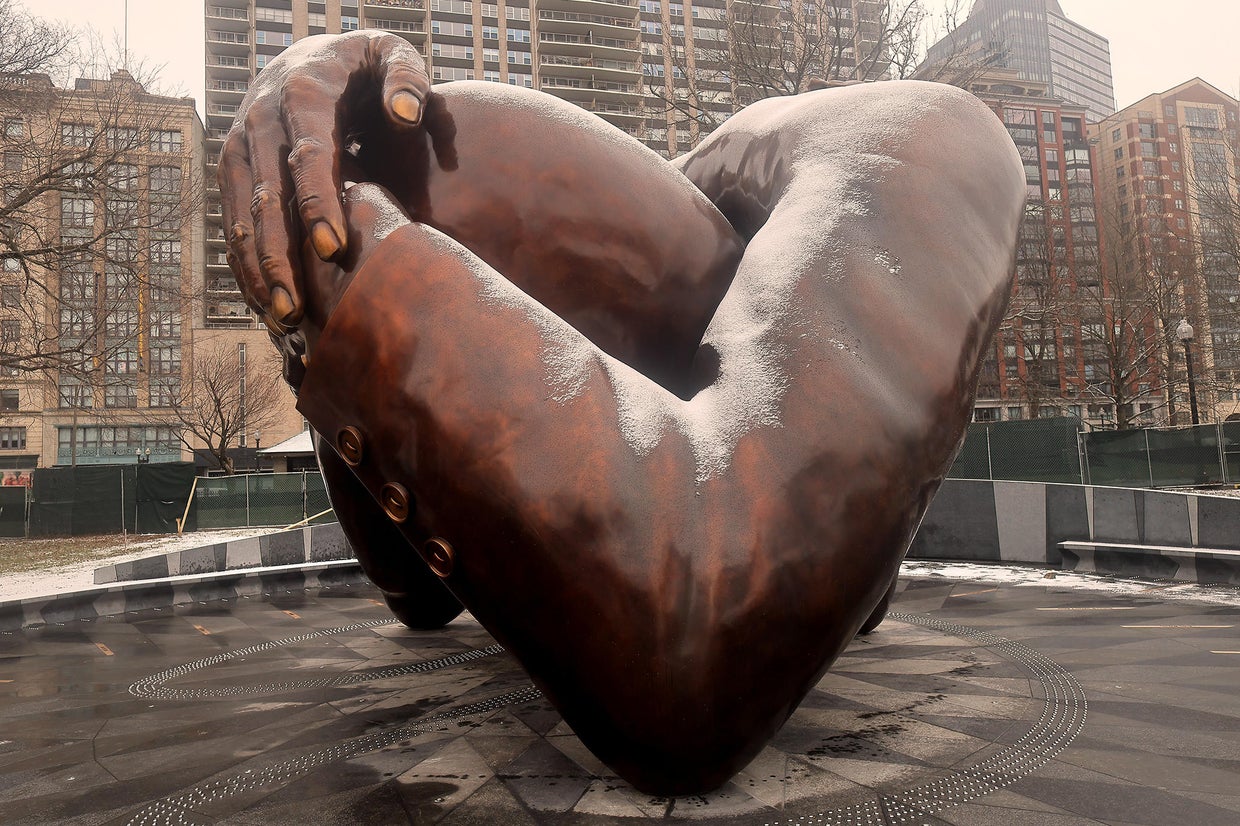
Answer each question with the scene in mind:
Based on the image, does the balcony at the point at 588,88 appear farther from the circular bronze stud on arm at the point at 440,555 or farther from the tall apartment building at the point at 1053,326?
the circular bronze stud on arm at the point at 440,555

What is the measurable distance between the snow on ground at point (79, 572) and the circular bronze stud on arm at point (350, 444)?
21.3 ft

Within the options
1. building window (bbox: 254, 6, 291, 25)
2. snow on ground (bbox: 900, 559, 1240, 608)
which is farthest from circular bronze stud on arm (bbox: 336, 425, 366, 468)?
building window (bbox: 254, 6, 291, 25)

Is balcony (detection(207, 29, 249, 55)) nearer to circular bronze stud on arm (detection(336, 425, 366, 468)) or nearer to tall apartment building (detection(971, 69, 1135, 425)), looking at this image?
tall apartment building (detection(971, 69, 1135, 425))

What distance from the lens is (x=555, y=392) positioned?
2346 mm

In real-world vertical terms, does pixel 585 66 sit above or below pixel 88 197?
above

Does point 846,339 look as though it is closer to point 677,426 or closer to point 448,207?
point 677,426

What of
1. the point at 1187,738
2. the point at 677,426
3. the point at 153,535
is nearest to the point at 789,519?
the point at 677,426

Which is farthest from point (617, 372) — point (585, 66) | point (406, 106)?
point (585, 66)

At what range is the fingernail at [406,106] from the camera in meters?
2.84

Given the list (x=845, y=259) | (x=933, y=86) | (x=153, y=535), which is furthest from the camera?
(x=153, y=535)

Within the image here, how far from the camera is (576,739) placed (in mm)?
3229

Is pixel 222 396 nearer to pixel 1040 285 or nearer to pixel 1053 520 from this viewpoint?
pixel 1040 285

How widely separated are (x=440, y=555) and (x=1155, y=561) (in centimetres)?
718

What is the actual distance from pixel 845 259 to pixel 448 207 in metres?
1.37
